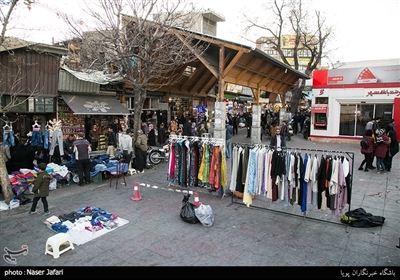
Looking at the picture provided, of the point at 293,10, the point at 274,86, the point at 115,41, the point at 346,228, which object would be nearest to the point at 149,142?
the point at 115,41

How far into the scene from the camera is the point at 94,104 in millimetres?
13078

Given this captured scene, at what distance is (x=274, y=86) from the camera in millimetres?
21250

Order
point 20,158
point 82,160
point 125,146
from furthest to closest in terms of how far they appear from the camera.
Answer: point 125,146, point 82,160, point 20,158

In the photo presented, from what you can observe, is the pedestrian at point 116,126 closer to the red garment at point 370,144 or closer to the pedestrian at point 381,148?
the red garment at point 370,144

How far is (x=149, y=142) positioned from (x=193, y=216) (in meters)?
8.67

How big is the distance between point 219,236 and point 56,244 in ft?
9.80

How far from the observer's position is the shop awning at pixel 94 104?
12.2 meters

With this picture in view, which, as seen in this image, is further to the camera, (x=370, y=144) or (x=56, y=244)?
(x=370, y=144)

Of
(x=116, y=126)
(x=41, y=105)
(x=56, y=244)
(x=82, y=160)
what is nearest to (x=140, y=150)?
(x=82, y=160)

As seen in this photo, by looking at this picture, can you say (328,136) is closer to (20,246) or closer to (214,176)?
(214,176)

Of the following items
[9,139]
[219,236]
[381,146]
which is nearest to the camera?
[219,236]

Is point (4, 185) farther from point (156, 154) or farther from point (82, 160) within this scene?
point (156, 154)

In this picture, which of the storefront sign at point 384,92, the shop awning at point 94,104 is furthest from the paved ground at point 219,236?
the storefront sign at point 384,92

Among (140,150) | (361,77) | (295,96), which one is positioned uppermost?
(361,77)
